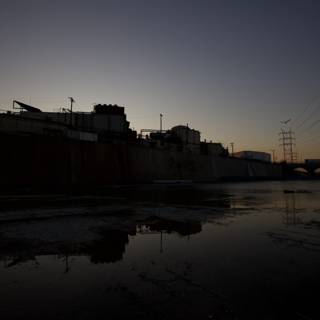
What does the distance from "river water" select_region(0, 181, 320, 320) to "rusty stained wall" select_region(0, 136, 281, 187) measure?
17.1m

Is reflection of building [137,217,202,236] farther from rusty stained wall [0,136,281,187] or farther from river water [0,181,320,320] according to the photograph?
rusty stained wall [0,136,281,187]

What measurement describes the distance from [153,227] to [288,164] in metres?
103

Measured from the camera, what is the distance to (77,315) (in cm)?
301

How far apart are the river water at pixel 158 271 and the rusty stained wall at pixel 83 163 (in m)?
17.1

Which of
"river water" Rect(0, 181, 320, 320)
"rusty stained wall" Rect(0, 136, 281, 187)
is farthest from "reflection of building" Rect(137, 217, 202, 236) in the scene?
"rusty stained wall" Rect(0, 136, 281, 187)

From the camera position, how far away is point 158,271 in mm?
4535

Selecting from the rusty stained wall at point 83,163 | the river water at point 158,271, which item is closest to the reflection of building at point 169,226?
the river water at point 158,271

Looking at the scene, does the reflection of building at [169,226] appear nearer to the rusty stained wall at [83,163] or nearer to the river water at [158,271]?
the river water at [158,271]

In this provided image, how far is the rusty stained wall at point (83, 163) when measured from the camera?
2397 centimetres

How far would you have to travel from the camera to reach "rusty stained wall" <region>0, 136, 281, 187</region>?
2397cm

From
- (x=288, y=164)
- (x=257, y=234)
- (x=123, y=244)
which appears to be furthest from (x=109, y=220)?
(x=288, y=164)

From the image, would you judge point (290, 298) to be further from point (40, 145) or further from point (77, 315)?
point (40, 145)

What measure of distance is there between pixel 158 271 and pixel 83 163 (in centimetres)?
2660

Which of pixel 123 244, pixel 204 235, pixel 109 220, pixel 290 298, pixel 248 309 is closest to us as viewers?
pixel 248 309
